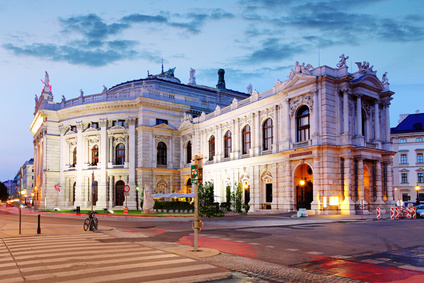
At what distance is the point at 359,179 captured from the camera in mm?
38188

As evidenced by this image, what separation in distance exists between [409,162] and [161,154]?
164 ft

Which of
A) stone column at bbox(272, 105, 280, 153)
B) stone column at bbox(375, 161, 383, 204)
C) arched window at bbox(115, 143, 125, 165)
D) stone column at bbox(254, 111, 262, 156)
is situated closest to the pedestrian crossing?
stone column at bbox(272, 105, 280, 153)

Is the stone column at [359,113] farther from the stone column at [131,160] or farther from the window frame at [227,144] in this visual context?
the stone column at [131,160]

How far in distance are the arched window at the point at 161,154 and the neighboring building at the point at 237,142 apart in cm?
16

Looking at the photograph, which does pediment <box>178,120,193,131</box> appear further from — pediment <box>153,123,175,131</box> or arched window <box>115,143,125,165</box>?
arched window <box>115,143,125,165</box>

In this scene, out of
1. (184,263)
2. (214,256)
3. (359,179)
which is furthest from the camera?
(359,179)

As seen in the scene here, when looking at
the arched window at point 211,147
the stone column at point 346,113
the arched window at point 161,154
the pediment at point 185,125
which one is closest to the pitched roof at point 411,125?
the arched window at point 211,147

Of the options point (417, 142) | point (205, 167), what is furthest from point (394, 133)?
point (205, 167)

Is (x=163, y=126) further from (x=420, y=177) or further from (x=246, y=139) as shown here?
(x=420, y=177)

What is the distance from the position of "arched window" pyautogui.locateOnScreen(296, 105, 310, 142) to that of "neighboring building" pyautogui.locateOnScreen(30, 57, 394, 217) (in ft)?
0.40

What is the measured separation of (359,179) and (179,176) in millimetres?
30911

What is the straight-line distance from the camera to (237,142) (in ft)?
163

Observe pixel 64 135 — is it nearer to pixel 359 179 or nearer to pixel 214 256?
pixel 359 179

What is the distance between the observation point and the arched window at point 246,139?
4888cm
